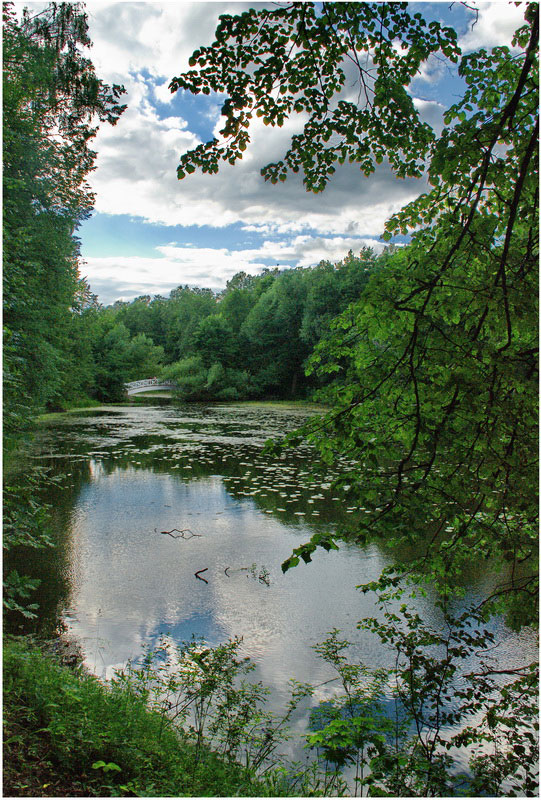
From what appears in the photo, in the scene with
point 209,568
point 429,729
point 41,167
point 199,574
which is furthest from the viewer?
point 41,167

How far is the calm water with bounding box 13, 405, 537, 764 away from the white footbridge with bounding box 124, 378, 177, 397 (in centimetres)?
2656

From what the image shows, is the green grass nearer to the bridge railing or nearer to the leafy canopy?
the leafy canopy

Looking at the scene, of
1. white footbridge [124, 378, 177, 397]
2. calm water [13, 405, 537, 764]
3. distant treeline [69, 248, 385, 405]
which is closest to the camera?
calm water [13, 405, 537, 764]

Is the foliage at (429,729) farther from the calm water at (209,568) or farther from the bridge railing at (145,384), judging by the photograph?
the bridge railing at (145,384)

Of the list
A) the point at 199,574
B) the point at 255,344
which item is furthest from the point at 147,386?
the point at 199,574

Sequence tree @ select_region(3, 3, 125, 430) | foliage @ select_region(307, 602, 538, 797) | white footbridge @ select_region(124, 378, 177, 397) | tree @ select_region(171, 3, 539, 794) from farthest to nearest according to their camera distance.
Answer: white footbridge @ select_region(124, 378, 177, 397)
tree @ select_region(3, 3, 125, 430)
foliage @ select_region(307, 602, 538, 797)
tree @ select_region(171, 3, 539, 794)

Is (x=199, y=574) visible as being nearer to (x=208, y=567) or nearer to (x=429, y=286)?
(x=208, y=567)

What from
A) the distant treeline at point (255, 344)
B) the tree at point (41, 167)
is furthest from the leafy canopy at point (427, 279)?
the distant treeline at point (255, 344)

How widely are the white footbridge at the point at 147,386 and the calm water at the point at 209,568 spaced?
1046 inches

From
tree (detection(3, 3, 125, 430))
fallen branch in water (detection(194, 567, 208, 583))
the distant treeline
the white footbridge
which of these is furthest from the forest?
the white footbridge

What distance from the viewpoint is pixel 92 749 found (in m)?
2.70

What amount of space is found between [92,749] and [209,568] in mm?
3741

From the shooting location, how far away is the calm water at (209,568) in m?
4.67

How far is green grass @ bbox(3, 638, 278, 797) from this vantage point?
2.40 m
